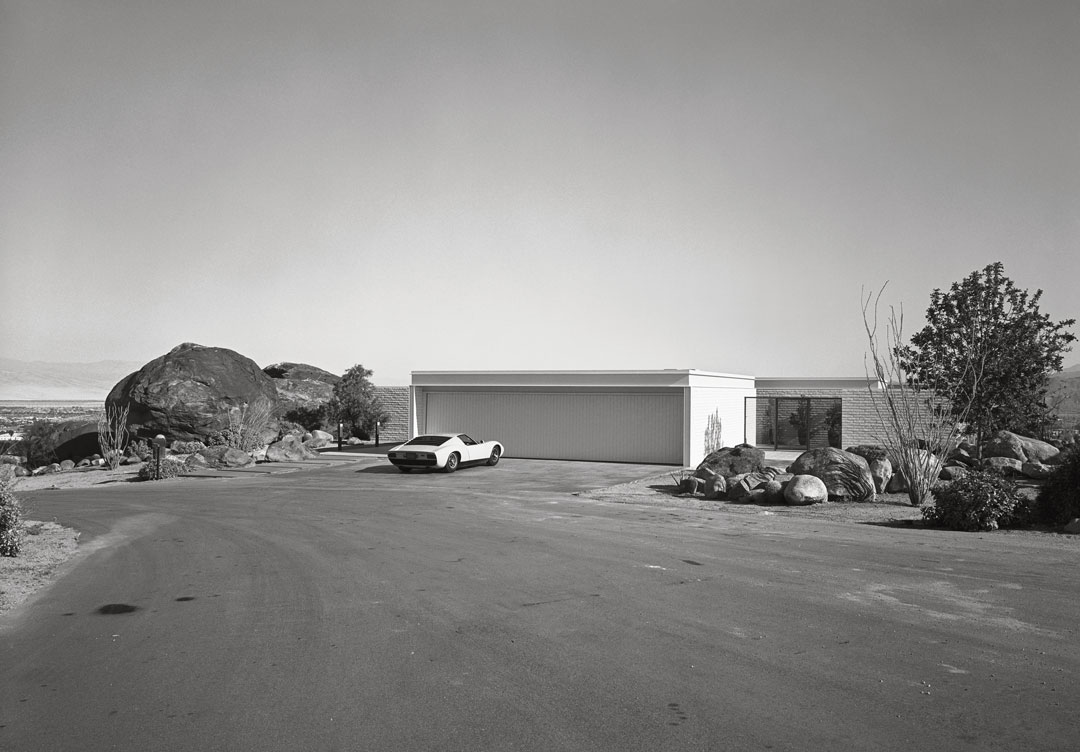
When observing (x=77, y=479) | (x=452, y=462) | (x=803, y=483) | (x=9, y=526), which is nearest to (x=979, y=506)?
(x=803, y=483)

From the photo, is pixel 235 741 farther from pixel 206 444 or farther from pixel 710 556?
pixel 206 444

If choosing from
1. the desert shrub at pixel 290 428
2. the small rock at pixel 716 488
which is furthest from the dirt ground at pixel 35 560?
the desert shrub at pixel 290 428

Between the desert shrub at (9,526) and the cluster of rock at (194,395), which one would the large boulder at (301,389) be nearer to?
the cluster of rock at (194,395)

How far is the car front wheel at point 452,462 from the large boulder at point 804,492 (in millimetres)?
10570

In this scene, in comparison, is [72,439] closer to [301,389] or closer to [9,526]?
[301,389]

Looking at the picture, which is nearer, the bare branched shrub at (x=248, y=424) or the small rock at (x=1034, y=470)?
the small rock at (x=1034, y=470)

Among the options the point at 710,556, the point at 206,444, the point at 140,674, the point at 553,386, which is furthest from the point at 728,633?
the point at 206,444

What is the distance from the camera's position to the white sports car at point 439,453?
981 inches

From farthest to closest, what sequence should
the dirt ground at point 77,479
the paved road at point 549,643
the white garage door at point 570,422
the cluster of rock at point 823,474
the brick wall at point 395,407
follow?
1. the brick wall at point 395,407
2. the white garage door at point 570,422
3. the dirt ground at point 77,479
4. the cluster of rock at point 823,474
5. the paved road at point 549,643

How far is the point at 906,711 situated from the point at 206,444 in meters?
29.4

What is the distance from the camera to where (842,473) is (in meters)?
18.6

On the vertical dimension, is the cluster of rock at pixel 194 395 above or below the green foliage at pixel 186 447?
above

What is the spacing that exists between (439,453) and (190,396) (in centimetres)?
1201

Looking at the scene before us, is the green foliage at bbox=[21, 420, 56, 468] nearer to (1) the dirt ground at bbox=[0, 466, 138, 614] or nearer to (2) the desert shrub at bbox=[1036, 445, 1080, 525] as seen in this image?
(1) the dirt ground at bbox=[0, 466, 138, 614]
